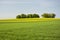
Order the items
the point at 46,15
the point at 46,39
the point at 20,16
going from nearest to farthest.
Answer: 1. the point at 46,39
2. the point at 20,16
3. the point at 46,15

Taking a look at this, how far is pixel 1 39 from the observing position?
128 inches

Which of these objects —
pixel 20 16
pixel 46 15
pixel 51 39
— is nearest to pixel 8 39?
pixel 51 39

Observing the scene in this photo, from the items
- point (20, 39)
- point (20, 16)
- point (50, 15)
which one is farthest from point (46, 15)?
point (20, 39)

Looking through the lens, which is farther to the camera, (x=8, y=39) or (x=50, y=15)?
(x=50, y=15)

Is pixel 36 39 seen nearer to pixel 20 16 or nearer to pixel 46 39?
pixel 46 39

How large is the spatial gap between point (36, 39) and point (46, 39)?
20 centimetres

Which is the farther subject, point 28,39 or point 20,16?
point 20,16

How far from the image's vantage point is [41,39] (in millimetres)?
3188

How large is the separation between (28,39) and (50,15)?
1314cm

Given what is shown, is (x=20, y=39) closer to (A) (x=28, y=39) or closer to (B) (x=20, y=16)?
(A) (x=28, y=39)

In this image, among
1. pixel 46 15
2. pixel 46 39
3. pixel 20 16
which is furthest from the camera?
pixel 46 15

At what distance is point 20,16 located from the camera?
1314 cm

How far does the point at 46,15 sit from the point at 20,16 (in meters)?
3.56

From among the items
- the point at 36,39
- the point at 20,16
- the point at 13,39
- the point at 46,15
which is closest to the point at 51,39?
the point at 36,39
